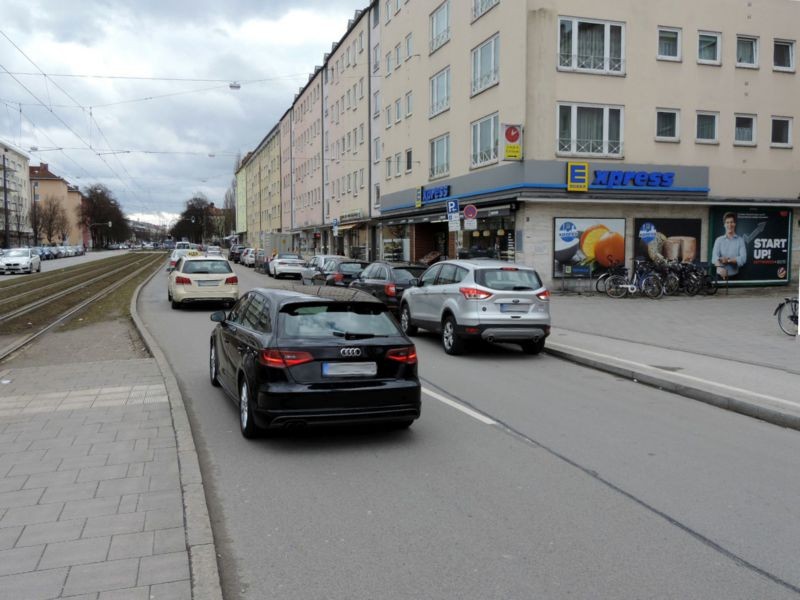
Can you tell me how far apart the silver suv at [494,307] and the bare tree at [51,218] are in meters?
104

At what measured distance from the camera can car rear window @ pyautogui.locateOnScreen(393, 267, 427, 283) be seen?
16.3 m

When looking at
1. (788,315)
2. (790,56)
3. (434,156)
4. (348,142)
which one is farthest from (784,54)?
(348,142)

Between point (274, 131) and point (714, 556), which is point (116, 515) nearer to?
point (714, 556)

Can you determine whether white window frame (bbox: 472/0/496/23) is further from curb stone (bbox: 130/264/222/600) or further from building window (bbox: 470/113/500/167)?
curb stone (bbox: 130/264/222/600)

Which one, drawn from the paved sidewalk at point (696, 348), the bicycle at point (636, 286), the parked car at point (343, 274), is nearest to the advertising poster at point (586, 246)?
the bicycle at point (636, 286)

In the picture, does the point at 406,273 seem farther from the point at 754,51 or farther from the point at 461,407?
the point at 754,51

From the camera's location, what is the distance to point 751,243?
26172mm

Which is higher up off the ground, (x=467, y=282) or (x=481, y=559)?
(x=467, y=282)

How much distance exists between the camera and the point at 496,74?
25.1m

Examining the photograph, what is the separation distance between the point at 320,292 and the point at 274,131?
86171 millimetres

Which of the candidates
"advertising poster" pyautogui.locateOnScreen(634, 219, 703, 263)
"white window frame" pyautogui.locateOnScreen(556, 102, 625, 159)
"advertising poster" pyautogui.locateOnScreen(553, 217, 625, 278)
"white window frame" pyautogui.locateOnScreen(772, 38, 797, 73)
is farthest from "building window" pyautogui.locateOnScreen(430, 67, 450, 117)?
"white window frame" pyautogui.locateOnScreen(772, 38, 797, 73)

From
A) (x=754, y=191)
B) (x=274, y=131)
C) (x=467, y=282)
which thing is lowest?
(x=467, y=282)

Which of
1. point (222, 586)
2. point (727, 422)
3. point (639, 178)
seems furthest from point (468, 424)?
point (639, 178)

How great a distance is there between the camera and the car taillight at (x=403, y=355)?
20.2ft
